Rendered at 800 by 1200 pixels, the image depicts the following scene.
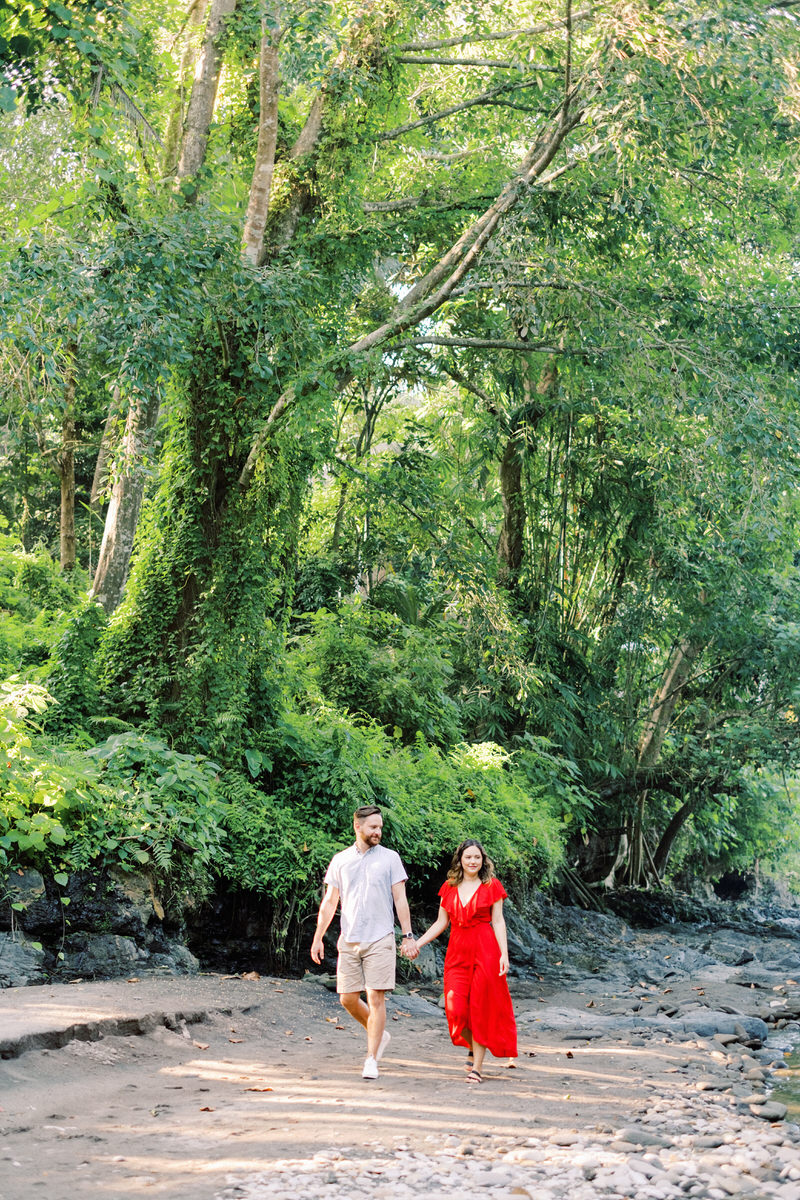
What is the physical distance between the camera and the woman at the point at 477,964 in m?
7.35

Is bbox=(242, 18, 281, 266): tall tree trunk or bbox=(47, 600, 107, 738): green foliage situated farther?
bbox=(242, 18, 281, 266): tall tree trunk

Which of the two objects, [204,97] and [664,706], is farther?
[664,706]

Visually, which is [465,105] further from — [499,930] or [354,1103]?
[354,1103]

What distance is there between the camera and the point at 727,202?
47.0 ft

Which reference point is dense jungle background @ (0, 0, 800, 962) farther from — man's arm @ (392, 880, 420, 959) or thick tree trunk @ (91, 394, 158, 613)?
man's arm @ (392, 880, 420, 959)

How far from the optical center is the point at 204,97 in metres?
12.9

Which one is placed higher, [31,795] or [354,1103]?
[31,795]

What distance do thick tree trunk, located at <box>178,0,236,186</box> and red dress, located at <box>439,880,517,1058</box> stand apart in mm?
9171

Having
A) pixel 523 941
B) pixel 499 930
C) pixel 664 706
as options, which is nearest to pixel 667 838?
pixel 664 706

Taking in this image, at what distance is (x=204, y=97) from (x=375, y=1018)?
35.1ft

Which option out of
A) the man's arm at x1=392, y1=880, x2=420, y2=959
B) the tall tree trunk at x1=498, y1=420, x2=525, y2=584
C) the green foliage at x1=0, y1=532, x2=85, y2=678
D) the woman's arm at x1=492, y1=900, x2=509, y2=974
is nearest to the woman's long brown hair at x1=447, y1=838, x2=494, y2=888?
the woman's arm at x1=492, y1=900, x2=509, y2=974

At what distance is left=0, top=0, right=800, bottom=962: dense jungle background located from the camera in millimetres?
9859

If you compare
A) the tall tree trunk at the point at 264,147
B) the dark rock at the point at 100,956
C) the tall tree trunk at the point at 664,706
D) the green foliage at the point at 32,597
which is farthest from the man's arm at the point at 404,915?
the tall tree trunk at the point at 664,706

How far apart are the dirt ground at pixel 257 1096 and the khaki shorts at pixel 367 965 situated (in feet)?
1.89
